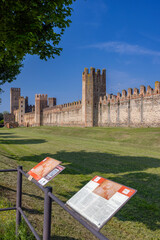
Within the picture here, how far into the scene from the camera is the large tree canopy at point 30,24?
264 inches

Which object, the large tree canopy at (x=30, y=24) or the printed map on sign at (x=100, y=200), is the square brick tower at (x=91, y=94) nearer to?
the large tree canopy at (x=30, y=24)

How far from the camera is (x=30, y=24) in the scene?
6.74 m

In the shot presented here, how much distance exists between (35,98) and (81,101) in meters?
34.3

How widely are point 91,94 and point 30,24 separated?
37989 mm

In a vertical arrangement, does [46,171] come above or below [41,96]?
below

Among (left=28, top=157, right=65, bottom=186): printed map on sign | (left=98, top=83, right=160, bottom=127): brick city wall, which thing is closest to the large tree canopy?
(left=28, top=157, right=65, bottom=186): printed map on sign

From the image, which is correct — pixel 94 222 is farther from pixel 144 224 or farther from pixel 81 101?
pixel 81 101

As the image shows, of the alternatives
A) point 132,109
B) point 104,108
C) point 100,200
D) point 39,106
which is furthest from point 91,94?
point 100,200

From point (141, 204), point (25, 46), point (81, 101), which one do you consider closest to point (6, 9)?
point (25, 46)

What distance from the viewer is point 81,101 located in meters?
48.7

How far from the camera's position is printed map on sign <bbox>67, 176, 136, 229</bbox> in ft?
6.99

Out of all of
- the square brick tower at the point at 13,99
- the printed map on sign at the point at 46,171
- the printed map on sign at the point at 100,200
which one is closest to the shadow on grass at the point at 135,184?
the printed map on sign at the point at 46,171

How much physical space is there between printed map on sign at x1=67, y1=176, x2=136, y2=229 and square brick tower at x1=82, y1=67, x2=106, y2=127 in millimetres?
40646

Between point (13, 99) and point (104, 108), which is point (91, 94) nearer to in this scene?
point (104, 108)
